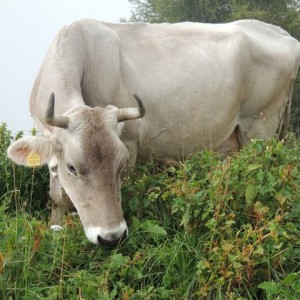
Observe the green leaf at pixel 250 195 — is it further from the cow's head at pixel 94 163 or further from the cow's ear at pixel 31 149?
the cow's ear at pixel 31 149

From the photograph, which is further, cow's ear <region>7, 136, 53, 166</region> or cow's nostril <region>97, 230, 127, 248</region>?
cow's ear <region>7, 136, 53, 166</region>

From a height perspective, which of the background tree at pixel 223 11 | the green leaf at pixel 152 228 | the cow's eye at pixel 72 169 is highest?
the cow's eye at pixel 72 169

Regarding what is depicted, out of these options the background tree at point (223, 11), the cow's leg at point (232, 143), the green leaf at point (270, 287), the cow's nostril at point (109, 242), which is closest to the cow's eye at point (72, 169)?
the cow's nostril at point (109, 242)

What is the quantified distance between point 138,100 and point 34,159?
1103 millimetres

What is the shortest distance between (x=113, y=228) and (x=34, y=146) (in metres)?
1.29

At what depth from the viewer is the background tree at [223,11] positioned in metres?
17.6

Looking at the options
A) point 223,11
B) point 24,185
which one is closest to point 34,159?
point 24,185

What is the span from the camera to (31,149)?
4.91 m

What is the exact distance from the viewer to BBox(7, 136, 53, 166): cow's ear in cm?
485

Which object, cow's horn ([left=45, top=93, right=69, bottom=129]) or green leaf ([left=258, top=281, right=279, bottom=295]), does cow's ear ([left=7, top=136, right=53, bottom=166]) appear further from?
green leaf ([left=258, top=281, right=279, bottom=295])

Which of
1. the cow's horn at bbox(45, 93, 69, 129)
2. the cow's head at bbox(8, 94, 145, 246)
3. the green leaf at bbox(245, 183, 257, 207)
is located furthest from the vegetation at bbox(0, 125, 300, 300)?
the cow's horn at bbox(45, 93, 69, 129)

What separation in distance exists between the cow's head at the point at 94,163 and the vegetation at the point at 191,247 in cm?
16

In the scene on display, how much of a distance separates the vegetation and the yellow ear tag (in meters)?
0.61

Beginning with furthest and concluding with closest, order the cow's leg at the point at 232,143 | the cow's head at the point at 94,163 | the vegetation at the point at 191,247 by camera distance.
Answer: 1. the cow's leg at the point at 232,143
2. the cow's head at the point at 94,163
3. the vegetation at the point at 191,247
